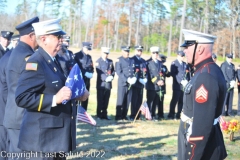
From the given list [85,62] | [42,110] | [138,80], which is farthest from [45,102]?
[138,80]

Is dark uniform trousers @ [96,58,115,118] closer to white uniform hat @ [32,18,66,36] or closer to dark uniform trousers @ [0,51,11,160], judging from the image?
dark uniform trousers @ [0,51,11,160]

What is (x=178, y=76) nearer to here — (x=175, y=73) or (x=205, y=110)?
(x=175, y=73)

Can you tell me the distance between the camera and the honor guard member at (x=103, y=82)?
1085 cm

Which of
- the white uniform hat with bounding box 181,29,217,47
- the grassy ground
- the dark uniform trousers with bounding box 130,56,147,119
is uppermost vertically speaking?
the white uniform hat with bounding box 181,29,217,47

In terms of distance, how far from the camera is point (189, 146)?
320 centimetres

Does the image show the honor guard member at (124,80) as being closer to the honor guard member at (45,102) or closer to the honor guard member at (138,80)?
the honor guard member at (138,80)

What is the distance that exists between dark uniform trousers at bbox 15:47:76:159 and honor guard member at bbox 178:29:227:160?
1.18 m

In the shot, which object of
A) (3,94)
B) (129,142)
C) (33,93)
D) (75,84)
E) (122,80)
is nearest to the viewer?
(33,93)

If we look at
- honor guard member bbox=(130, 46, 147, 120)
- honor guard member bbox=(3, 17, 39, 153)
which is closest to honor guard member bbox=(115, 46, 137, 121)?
honor guard member bbox=(130, 46, 147, 120)

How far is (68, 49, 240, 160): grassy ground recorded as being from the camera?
6.63 meters

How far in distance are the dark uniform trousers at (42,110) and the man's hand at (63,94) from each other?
0.07 metres

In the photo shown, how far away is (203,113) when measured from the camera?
3.11 metres

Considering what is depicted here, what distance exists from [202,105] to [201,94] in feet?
0.33

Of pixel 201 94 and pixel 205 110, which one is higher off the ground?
pixel 201 94
